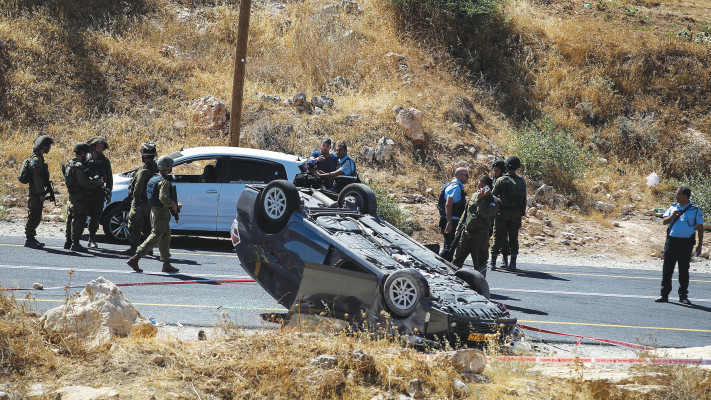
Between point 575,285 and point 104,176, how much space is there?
341 inches

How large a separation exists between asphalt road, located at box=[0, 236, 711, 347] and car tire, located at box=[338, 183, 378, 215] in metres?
1.69

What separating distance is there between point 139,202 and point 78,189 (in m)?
1.42

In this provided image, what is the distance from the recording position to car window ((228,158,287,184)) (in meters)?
13.1

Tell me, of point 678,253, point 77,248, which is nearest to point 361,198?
point 678,253

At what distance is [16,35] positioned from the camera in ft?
71.1

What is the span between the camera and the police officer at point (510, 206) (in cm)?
1245

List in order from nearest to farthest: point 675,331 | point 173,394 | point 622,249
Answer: point 173,394
point 675,331
point 622,249

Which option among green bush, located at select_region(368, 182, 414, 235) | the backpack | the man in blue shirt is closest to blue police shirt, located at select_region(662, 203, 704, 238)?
the man in blue shirt

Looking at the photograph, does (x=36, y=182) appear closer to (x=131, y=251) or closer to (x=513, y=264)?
(x=131, y=251)

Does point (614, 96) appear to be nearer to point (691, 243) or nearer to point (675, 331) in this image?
point (691, 243)

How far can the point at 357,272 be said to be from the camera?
667 cm

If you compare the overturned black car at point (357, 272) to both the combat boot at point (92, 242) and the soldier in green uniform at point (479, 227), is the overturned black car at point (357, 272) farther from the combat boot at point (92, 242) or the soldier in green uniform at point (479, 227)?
the combat boot at point (92, 242)

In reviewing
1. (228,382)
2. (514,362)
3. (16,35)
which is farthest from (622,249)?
(16,35)

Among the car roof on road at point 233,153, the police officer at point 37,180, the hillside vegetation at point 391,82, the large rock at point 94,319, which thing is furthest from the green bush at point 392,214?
the large rock at point 94,319
